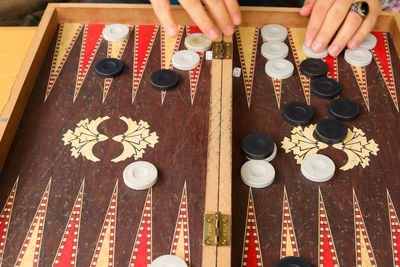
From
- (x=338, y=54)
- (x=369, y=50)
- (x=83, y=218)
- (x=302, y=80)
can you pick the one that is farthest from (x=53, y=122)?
(x=369, y=50)

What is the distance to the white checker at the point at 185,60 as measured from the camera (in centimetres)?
164

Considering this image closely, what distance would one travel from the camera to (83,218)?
1227 millimetres

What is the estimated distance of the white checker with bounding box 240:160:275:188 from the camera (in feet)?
4.21

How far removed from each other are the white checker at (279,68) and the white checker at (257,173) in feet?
1.37

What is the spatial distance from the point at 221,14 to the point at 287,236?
33.2 inches

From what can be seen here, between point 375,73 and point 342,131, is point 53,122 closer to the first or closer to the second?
point 342,131

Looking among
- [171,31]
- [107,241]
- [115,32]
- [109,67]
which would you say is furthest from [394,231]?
[115,32]

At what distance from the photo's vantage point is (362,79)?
5.29ft

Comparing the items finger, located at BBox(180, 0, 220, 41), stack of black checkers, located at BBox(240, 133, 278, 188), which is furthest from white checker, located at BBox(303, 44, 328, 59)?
stack of black checkers, located at BBox(240, 133, 278, 188)

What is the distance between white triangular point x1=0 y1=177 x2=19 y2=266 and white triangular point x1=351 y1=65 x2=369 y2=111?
1.20 metres

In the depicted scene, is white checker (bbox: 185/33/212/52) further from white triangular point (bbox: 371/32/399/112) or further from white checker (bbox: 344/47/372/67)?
white triangular point (bbox: 371/32/399/112)

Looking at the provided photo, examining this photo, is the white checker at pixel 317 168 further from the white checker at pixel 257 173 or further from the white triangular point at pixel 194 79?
the white triangular point at pixel 194 79

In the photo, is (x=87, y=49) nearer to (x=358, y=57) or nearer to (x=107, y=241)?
(x=107, y=241)

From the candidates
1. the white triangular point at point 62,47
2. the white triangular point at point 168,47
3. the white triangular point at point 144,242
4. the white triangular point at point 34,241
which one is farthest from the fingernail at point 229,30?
the white triangular point at point 34,241
